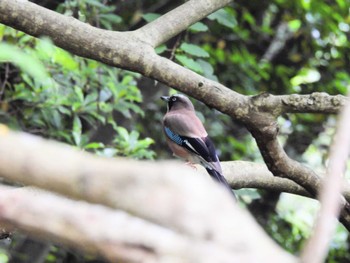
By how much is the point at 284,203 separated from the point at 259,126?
7.26 meters

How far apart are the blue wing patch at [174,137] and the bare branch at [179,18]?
1087 millimetres

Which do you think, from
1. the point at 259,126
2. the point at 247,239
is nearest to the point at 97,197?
the point at 247,239

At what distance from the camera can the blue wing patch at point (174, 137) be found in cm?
463

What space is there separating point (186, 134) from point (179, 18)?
1059mm

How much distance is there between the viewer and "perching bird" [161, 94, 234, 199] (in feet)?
14.3

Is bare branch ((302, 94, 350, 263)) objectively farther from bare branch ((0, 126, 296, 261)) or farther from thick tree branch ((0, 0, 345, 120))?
thick tree branch ((0, 0, 345, 120))

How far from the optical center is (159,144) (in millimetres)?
6719

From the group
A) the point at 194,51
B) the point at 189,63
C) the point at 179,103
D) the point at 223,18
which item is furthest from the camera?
the point at 179,103

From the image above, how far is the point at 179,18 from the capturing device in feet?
11.9

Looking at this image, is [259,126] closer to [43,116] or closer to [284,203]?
[43,116]

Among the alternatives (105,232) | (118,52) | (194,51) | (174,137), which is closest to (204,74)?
(194,51)

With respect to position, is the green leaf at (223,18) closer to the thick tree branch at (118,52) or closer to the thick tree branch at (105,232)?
the thick tree branch at (118,52)

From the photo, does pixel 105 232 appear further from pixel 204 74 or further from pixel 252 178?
pixel 204 74

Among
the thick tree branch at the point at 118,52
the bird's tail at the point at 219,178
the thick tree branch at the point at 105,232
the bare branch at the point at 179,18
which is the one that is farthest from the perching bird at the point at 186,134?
the thick tree branch at the point at 105,232
